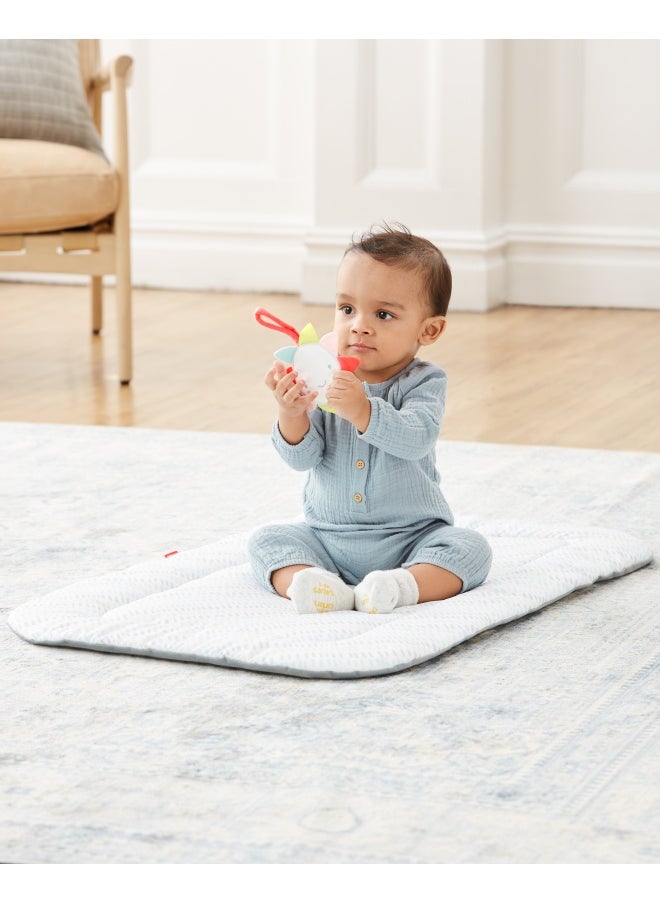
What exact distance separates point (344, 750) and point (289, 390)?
491 millimetres

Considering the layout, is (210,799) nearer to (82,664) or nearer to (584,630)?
(82,664)

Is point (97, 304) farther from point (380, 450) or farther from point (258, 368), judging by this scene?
point (380, 450)

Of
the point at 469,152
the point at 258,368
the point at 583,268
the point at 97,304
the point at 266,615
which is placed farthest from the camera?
the point at 583,268

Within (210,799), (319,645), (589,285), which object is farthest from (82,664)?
(589,285)

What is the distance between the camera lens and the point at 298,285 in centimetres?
413

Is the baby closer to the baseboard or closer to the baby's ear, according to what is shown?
the baby's ear

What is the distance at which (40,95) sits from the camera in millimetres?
3000

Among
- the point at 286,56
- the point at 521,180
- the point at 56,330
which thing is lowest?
the point at 56,330

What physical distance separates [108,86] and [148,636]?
2.06 m

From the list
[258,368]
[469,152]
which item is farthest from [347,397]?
[469,152]

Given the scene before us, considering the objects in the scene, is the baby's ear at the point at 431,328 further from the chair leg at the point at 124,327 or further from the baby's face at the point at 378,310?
the chair leg at the point at 124,327

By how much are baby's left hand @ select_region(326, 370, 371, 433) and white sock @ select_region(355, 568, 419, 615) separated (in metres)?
0.16

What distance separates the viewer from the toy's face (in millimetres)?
1512

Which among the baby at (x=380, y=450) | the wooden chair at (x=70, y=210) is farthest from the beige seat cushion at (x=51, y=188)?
the baby at (x=380, y=450)
